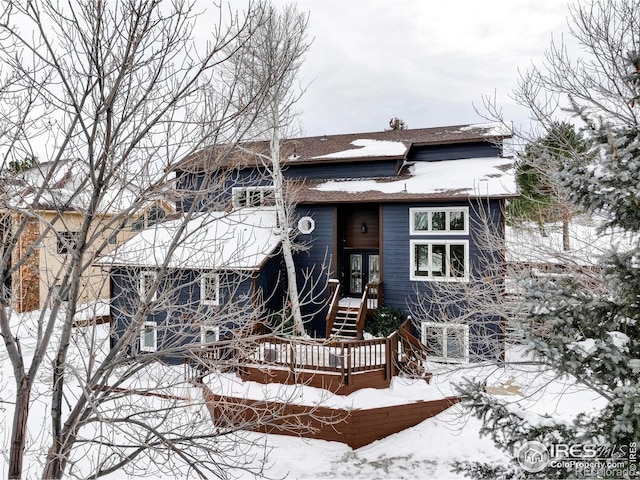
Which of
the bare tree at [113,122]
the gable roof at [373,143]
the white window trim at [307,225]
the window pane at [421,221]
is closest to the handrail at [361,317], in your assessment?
the window pane at [421,221]

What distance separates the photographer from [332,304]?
10883 millimetres

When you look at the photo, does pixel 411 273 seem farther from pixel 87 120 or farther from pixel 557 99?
pixel 87 120

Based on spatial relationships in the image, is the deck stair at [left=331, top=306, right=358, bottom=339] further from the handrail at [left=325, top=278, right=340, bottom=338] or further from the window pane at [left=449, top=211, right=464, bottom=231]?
the window pane at [left=449, top=211, right=464, bottom=231]

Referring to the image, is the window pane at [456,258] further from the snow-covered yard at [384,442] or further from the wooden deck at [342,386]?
the snow-covered yard at [384,442]

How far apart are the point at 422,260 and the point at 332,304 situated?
10.1 ft

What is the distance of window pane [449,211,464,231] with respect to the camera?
10875 millimetres

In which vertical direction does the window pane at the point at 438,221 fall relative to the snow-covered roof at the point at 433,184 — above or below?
below

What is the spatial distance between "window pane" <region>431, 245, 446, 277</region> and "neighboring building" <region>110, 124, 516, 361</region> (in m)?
0.03

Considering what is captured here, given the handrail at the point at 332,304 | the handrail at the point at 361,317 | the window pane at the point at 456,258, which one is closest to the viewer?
the handrail at the point at 361,317

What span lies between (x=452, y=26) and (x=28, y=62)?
31.9ft

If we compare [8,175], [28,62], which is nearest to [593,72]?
[28,62]

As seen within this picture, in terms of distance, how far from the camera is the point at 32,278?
14633 millimetres

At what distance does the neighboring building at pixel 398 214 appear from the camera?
10719mm

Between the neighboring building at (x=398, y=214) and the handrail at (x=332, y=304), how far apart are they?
64 millimetres
